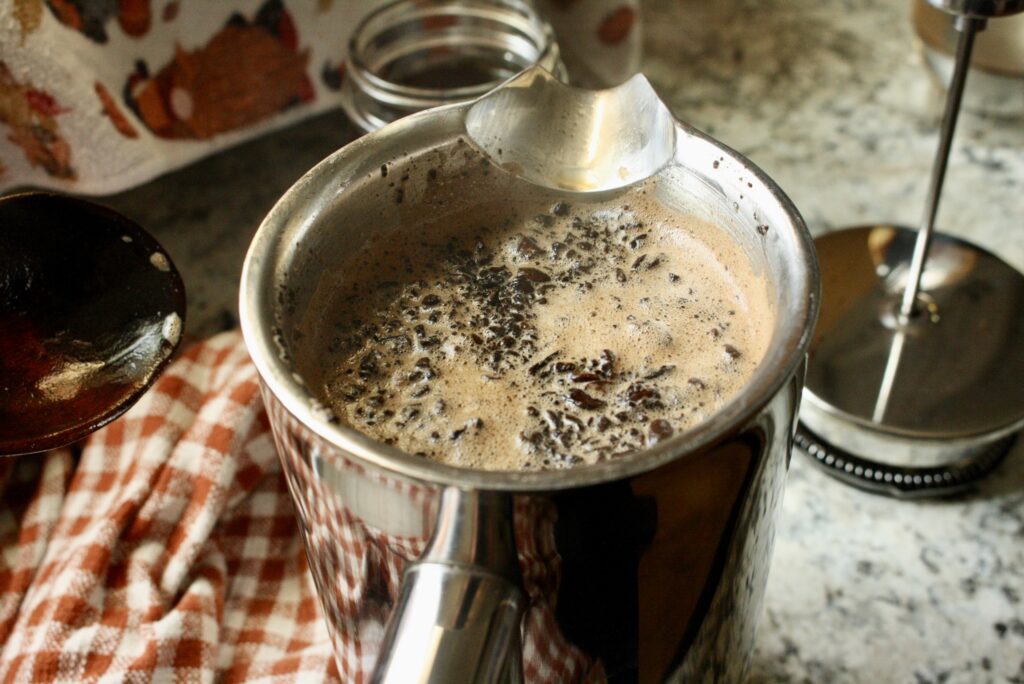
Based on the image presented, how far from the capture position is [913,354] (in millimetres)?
776

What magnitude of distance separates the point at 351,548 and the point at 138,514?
309 millimetres

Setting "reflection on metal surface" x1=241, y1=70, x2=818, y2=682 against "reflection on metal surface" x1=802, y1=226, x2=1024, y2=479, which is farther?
"reflection on metal surface" x1=802, y1=226, x2=1024, y2=479

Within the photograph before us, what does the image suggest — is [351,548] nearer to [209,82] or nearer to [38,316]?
[38,316]

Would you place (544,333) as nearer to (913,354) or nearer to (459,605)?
(459,605)

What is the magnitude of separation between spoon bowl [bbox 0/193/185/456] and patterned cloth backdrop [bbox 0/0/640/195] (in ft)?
0.50

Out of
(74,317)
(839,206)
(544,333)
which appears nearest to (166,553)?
(74,317)

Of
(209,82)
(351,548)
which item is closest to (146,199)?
(209,82)

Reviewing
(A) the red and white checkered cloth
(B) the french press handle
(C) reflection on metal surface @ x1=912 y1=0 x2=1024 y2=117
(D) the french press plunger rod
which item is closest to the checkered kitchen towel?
(A) the red and white checkered cloth

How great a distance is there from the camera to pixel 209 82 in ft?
2.61

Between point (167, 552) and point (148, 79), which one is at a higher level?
point (148, 79)

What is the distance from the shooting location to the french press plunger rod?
2.35ft

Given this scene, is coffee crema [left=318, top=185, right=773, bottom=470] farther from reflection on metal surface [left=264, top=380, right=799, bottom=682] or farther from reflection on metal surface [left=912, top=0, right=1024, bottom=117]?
reflection on metal surface [left=912, top=0, right=1024, bottom=117]

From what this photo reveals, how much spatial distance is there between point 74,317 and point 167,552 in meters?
0.16

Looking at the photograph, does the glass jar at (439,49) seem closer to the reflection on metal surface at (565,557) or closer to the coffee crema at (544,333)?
the coffee crema at (544,333)
